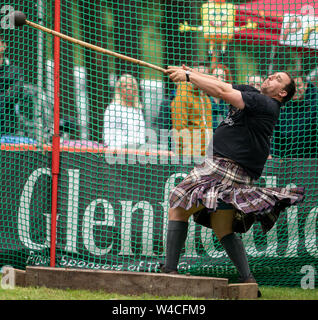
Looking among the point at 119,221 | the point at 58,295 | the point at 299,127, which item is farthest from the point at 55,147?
the point at 299,127

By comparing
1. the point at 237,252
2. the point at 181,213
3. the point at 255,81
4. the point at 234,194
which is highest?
the point at 255,81

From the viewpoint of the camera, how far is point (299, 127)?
595 centimetres

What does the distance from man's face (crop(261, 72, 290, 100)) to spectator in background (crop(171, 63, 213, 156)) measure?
4.67 ft

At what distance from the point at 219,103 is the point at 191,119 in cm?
46

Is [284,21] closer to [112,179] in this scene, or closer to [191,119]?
[191,119]

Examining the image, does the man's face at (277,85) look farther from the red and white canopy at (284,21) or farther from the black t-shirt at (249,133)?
the red and white canopy at (284,21)

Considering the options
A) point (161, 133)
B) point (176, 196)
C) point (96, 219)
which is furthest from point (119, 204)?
point (176, 196)

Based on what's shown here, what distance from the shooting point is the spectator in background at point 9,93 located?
19.1 feet

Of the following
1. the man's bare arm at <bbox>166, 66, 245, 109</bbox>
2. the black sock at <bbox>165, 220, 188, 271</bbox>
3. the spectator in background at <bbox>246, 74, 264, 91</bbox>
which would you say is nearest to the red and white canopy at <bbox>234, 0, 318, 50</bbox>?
the spectator in background at <bbox>246, 74, 264, 91</bbox>

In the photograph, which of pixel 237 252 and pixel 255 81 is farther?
pixel 255 81

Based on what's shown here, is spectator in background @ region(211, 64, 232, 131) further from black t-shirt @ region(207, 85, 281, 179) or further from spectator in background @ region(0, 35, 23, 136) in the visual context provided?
spectator in background @ region(0, 35, 23, 136)
